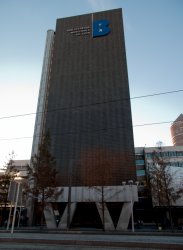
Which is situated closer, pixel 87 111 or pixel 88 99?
pixel 87 111

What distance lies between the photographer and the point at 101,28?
84.2 m

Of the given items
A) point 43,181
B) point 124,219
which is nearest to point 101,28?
point 124,219

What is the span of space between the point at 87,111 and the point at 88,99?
4.08 metres

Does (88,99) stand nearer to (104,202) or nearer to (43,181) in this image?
(104,202)

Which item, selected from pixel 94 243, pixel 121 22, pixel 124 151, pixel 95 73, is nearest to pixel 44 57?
pixel 95 73

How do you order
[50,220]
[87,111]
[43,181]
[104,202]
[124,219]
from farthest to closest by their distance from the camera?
1. [87,111]
2. [50,220]
3. [124,219]
4. [104,202]
5. [43,181]

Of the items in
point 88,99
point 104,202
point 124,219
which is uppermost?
point 88,99

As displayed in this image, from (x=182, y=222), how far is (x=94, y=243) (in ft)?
173

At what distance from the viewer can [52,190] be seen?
3400 cm

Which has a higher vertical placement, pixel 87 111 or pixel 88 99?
pixel 88 99

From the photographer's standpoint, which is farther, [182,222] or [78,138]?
[78,138]

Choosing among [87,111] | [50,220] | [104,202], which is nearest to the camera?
[104,202]

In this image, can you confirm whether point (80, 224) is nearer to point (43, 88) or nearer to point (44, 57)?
point (43, 88)

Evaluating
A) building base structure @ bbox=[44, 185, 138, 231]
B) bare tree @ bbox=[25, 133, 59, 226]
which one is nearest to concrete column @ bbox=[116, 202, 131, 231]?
building base structure @ bbox=[44, 185, 138, 231]
